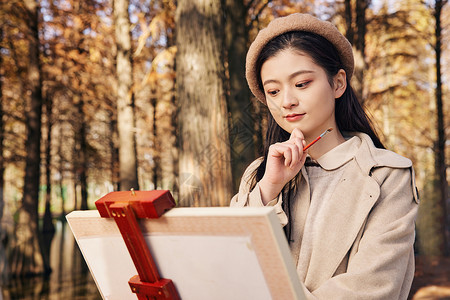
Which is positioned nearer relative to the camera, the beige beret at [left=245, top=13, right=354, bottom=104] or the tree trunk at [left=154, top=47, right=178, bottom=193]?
the beige beret at [left=245, top=13, right=354, bottom=104]

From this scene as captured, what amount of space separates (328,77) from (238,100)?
341 centimetres

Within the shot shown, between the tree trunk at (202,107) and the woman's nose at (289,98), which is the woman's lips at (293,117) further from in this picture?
the tree trunk at (202,107)

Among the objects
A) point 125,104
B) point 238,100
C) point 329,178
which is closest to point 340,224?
point 329,178

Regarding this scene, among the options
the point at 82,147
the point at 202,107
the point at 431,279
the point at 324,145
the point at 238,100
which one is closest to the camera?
the point at 324,145

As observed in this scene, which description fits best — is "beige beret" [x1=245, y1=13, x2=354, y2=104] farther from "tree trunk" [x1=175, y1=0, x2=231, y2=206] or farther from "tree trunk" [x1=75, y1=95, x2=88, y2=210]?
"tree trunk" [x1=75, y1=95, x2=88, y2=210]

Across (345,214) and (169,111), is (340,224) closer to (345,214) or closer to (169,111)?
(345,214)

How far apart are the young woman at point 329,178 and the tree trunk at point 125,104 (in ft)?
25.6

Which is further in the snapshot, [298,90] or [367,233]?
[298,90]

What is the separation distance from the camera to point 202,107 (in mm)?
3779

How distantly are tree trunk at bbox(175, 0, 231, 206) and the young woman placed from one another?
5.88ft

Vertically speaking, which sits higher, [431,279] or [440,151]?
[440,151]

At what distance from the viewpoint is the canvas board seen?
108 centimetres

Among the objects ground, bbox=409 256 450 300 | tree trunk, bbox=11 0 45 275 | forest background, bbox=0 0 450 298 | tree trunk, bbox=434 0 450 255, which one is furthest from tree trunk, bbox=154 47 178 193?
tree trunk, bbox=434 0 450 255

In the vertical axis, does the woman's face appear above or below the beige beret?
below
